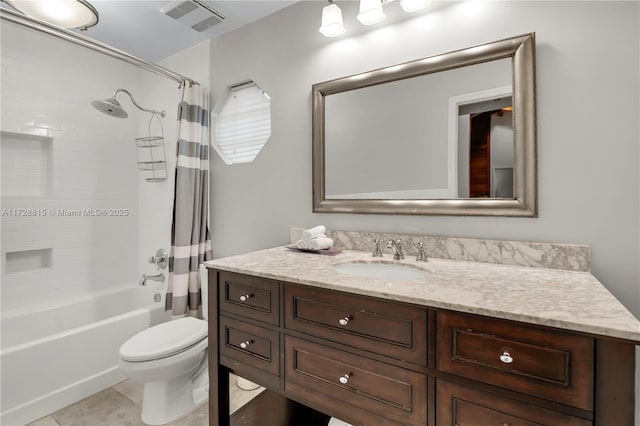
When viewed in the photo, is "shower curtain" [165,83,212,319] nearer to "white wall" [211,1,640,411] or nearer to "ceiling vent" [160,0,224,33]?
"ceiling vent" [160,0,224,33]

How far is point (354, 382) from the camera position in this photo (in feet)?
3.35

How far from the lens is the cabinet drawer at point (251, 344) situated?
120cm

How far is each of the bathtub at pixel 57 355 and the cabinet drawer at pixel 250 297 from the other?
4.09ft

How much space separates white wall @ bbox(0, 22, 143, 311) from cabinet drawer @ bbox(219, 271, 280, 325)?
202 centimetres

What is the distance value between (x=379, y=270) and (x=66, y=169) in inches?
105

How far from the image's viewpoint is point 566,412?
0.73 metres

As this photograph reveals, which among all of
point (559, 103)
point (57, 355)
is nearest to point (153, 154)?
point (57, 355)

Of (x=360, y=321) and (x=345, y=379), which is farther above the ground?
(x=360, y=321)

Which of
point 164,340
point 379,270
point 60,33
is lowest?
point 164,340

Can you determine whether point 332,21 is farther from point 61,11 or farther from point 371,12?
point 61,11

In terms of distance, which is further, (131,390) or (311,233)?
(131,390)

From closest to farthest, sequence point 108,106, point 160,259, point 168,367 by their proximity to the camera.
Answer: point 168,367 < point 108,106 < point 160,259

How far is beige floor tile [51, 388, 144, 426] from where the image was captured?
1.68m

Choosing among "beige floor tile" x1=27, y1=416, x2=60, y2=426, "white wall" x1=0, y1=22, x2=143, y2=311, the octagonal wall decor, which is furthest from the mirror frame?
"white wall" x1=0, y1=22, x2=143, y2=311
